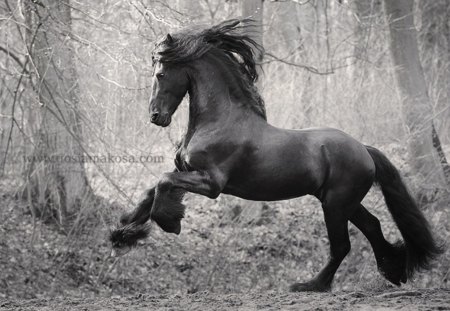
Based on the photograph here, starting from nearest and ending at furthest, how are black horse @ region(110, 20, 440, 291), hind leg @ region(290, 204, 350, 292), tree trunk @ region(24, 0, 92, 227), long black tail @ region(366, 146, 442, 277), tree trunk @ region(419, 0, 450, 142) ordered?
1. black horse @ region(110, 20, 440, 291)
2. hind leg @ region(290, 204, 350, 292)
3. long black tail @ region(366, 146, 442, 277)
4. tree trunk @ region(24, 0, 92, 227)
5. tree trunk @ region(419, 0, 450, 142)

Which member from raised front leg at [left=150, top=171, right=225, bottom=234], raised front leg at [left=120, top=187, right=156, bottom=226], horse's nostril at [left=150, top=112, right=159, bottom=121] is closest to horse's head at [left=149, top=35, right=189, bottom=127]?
horse's nostril at [left=150, top=112, right=159, bottom=121]

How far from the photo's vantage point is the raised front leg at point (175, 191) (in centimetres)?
505

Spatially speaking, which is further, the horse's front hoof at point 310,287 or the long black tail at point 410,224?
the long black tail at point 410,224

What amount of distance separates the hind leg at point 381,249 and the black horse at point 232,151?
14 centimetres

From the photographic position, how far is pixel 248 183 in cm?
545

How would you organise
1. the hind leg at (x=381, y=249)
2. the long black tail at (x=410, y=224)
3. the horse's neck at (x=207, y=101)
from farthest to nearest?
the long black tail at (x=410, y=224) < the hind leg at (x=381, y=249) < the horse's neck at (x=207, y=101)

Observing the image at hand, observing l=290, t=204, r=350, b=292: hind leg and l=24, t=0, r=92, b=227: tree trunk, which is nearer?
l=290, t=204, r=350, b=292: hind leg

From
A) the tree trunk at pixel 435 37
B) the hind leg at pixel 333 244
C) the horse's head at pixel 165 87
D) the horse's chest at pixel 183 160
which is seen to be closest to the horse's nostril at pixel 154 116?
the horse's head at pixel 165 87

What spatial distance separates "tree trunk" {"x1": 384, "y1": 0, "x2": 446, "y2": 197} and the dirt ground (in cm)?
555

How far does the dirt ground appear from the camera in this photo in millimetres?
5039

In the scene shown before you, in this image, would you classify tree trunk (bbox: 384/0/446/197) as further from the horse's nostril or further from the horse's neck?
the horse's nostril

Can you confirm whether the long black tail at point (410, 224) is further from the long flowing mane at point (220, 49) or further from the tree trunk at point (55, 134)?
the tree trunk at point (55, 134)

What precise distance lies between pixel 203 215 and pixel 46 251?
2614 millimetres

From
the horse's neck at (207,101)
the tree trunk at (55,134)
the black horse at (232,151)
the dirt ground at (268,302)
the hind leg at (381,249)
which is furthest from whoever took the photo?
the tree trunk at (55,134)
